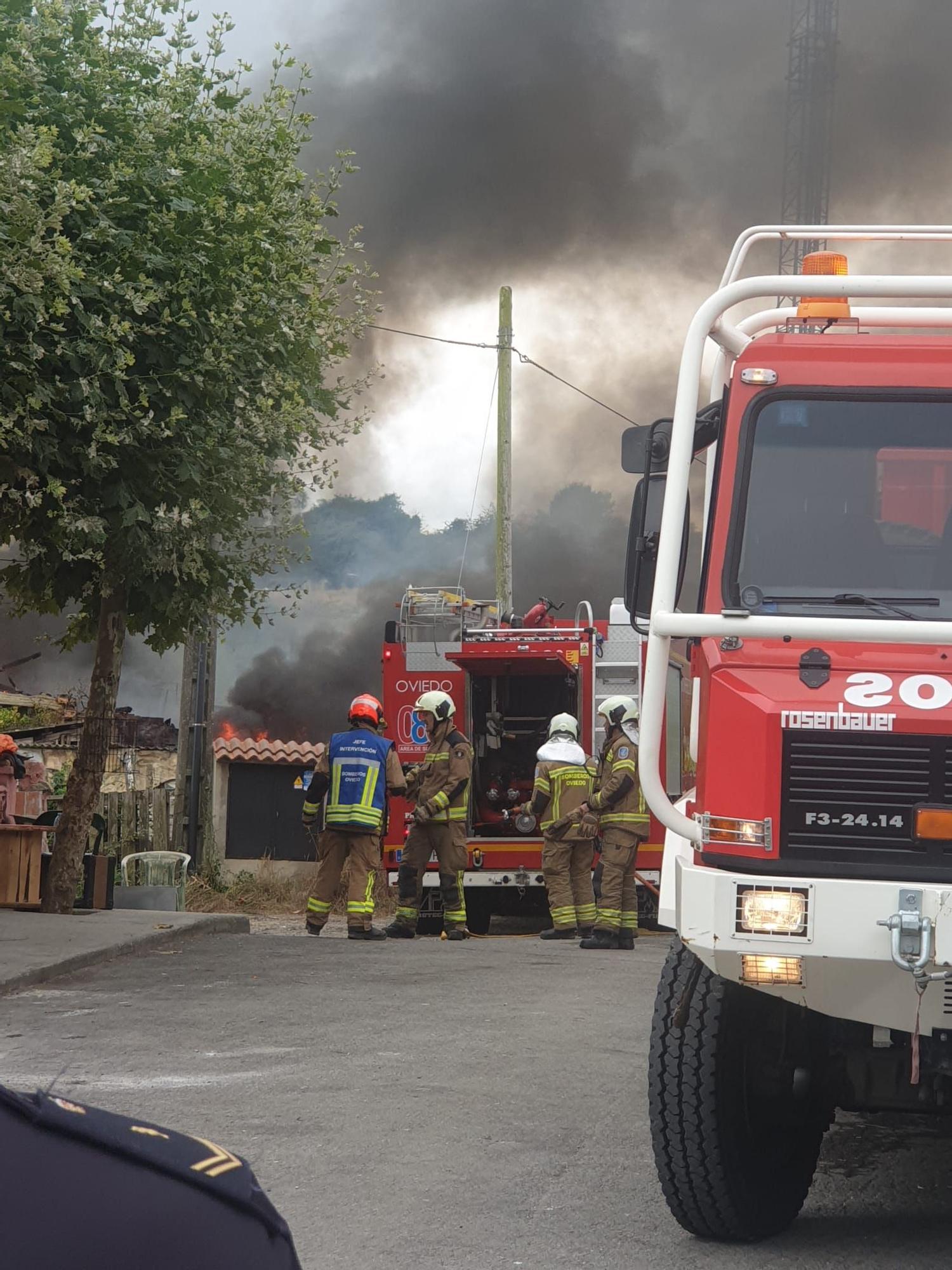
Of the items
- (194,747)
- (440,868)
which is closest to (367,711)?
(440,868)

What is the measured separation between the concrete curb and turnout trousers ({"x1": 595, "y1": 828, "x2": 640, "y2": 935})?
2.79 metres

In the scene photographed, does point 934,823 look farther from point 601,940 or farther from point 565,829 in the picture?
point 565,829

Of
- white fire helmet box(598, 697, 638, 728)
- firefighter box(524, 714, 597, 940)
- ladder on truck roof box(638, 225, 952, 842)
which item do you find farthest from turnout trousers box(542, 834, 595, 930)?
ladder on truck roof box(638, 225, 952, 842)

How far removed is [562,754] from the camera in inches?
507

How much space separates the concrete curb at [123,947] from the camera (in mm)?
9094

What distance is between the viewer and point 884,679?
413 cm

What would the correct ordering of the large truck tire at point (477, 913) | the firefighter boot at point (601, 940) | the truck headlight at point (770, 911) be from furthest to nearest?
the large truck tire at point (477, 913), the firefighter boot at point (601, 940), the truck headlight at point (770, 911)

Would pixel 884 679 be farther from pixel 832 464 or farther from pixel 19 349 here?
pixel 19 349

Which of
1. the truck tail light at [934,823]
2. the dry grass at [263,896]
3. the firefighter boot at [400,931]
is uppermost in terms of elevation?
the truck tail light at [934,823]

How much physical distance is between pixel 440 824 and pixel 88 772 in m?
2.79

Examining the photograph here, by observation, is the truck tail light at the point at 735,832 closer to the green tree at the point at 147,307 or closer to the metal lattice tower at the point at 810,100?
the green tree at the point at 147,307

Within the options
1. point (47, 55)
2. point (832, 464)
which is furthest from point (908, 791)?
point (47, 55)

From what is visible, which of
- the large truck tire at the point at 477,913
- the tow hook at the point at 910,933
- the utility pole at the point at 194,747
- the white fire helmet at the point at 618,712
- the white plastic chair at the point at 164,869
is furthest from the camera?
the utility pole at the point at 194,747

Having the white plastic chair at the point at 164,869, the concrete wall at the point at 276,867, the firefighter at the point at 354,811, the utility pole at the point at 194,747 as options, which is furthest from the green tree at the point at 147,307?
the concrete wall at the point at 276,867
